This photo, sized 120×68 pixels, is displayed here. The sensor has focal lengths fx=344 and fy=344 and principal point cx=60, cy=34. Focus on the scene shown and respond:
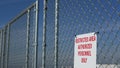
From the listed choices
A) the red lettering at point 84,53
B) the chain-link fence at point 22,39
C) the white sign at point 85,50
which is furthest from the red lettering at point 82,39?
the chain-link fence at point 22,39

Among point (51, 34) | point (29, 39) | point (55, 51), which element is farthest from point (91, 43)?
point (29, 39)

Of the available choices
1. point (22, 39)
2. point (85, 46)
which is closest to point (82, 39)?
point (85, 46)

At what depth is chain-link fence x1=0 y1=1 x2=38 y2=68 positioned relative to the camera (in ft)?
18.5

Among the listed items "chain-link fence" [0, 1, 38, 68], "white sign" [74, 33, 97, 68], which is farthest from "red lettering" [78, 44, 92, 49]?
"chain-link fence" [0, 1, 38, 68]

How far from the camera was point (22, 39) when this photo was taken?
6.68 metres

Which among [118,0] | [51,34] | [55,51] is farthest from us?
[51,34]

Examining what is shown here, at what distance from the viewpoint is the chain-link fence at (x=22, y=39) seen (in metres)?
5.64

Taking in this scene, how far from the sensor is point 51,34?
4.70m

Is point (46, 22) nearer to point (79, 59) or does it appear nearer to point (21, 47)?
point (79, 59)

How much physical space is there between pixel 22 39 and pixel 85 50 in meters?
3.31

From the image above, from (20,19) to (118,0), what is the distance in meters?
4.17

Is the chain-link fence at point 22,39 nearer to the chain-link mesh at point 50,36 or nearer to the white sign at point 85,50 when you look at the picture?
the chain-link mesh at point 50,36

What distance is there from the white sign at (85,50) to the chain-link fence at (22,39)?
1.62 metres

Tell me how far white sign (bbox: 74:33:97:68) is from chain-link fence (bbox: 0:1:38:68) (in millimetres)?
1624
